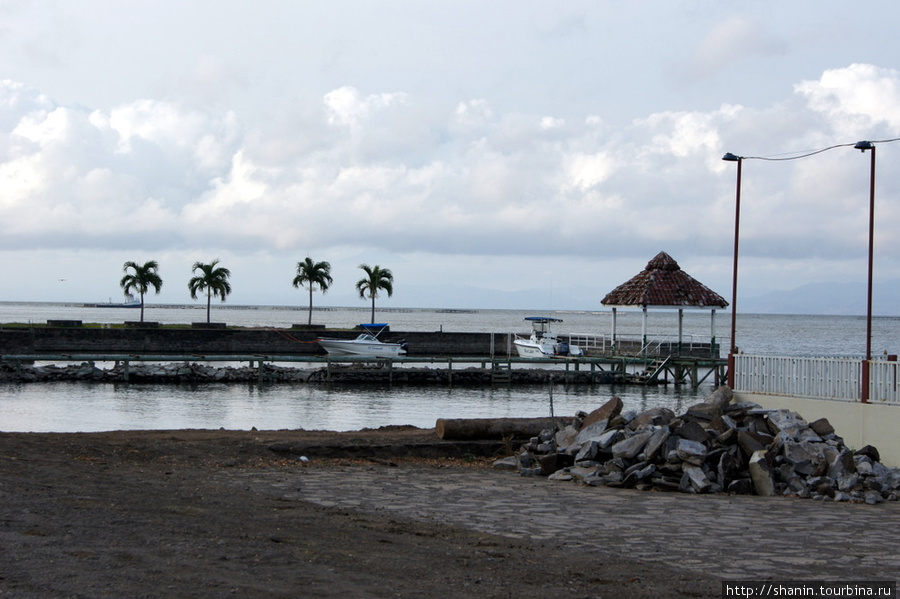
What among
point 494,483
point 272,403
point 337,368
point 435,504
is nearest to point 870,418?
point 494,483

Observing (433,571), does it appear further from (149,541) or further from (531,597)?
(149,541)

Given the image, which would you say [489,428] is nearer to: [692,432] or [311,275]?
[692,432]

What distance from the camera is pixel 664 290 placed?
43844mm

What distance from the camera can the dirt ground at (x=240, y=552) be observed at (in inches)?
255

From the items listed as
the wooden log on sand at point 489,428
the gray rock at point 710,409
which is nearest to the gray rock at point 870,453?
the gray rock at point 710,409

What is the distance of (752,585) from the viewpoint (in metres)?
7.48

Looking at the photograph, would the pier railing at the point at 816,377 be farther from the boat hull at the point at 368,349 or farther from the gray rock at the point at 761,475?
the boat hull at the point at 368,349

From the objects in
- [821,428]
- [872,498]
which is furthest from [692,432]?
[872,498]

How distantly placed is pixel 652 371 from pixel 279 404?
21.0 meters

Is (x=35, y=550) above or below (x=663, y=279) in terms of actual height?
below

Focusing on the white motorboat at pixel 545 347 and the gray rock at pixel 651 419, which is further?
the white motorboat at pixel 545 347

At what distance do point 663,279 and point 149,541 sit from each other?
128 feet

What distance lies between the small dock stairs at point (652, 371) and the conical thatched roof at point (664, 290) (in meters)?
4.37

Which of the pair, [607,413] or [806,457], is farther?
[607,413]
